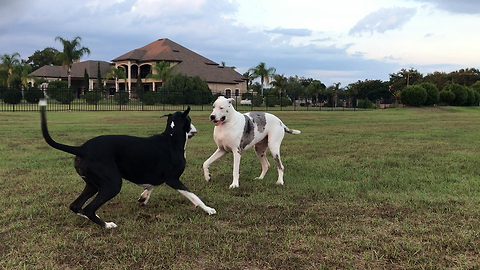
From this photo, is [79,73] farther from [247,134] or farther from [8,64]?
[247,134]

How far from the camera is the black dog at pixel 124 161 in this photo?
4.28m

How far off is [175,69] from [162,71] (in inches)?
142

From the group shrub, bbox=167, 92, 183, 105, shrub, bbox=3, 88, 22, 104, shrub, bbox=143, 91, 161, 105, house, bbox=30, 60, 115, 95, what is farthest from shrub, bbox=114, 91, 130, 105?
house, bbox=30, 60, 115, 95

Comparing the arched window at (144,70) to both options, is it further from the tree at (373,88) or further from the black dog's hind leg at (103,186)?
the black dog's hind leg at (103,186)

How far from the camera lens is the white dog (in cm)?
644

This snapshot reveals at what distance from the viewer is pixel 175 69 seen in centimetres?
6488

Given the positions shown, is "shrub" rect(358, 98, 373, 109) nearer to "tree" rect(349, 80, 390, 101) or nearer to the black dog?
"tree" rect(349, 80, 390, 101)

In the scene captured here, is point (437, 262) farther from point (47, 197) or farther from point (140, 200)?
point (47, 197)

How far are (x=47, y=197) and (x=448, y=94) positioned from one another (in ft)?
174

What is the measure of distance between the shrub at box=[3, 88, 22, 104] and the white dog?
1374 inches

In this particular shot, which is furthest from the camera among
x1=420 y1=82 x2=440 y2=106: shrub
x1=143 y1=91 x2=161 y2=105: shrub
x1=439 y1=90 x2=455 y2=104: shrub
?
x1=439 y1=90 x2=455 y2=104: shrub

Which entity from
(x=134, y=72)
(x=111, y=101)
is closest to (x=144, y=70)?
(x=134, y=72)

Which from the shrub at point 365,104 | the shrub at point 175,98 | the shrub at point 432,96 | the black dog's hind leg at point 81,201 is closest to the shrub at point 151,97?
the shrub at point 175,98

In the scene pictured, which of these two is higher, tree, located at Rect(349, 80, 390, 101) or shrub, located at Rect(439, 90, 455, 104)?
tree, located at Rect(349, 80, 390, 101)
